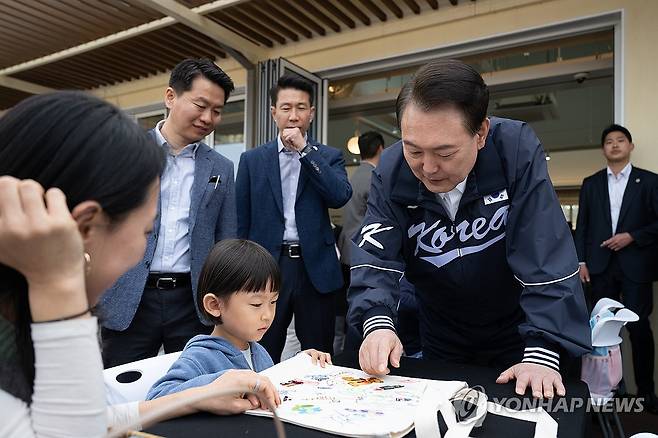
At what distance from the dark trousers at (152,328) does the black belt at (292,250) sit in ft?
1.95

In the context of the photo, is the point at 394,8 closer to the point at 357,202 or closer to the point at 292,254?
the point at 357,202

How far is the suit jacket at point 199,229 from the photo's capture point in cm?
174

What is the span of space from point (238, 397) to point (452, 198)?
761 millimetres

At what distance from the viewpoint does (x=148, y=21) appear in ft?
15.0

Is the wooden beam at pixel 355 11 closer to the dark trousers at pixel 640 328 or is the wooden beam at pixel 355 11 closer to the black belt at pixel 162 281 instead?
the dark trousers at pixel 640 328

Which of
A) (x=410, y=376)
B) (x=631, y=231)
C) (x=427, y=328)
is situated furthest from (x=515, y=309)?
(x=631, y=231)

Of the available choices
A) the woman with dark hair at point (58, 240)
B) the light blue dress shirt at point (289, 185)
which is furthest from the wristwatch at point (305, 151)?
the woman with dark hair at point (58, 240)

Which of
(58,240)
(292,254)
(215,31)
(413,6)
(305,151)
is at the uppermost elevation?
(413,6)

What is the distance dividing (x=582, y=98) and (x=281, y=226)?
685 centimetres

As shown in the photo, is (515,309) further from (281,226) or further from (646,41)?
(646,41)

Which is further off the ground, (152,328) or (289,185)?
(289,185)

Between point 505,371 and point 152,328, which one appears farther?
point 152,328

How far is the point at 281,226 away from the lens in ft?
7.75

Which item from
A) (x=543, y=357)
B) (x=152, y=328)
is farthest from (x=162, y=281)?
(x=543, y=357)
